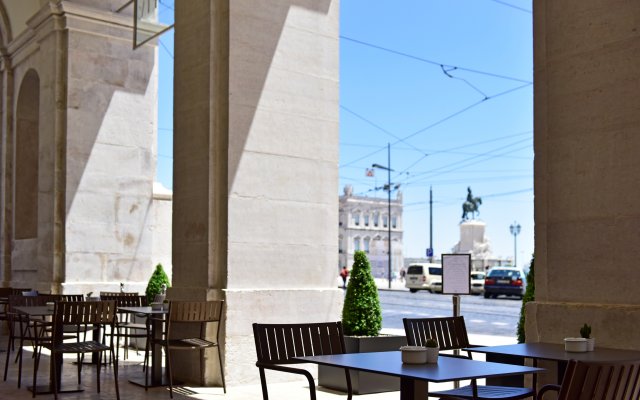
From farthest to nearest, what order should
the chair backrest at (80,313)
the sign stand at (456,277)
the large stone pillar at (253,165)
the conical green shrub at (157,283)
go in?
the conical green shrub at (157,283) → the large stone pillar at (253,165) → the chair backrest at (80,313) → the sign stand at (456,277)

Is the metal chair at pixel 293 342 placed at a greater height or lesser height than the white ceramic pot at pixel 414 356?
lesser

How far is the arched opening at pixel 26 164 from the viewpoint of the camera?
13820mm

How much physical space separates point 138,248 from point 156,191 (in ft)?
3.35

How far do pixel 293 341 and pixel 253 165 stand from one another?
3.47 metres

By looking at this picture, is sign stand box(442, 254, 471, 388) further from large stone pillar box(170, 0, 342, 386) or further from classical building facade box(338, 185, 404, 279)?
classical building facade box(338, 185, 404, 279)

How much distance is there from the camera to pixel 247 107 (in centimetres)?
809

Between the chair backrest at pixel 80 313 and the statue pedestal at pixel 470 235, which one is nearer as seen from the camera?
the chair backrest at pixel 80 313

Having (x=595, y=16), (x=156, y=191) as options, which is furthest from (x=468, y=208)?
(x=595, y=16)

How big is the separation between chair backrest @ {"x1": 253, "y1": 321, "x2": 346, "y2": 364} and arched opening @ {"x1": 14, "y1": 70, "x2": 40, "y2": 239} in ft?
33.0

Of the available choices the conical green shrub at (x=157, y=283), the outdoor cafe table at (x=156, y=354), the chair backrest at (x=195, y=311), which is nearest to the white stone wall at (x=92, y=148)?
the conical green shrub at (x=157, y=283)

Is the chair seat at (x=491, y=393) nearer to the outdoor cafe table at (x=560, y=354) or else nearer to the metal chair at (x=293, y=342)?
the outdoor cafe table at (x=560, y=354)

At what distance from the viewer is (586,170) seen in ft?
16.4

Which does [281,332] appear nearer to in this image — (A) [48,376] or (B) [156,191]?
(A) [48,376]

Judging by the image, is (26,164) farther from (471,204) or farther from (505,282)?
(471,204)
